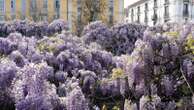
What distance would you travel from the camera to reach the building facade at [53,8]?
177ft

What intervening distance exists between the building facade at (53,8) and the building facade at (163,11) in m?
4.88

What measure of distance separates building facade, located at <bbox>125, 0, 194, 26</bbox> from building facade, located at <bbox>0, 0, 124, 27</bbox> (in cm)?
488

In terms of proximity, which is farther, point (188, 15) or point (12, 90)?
point (188, 15)

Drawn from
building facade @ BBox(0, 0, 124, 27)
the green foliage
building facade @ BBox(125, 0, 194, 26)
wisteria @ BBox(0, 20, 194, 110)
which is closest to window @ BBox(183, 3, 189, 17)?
building facade @ BBox(125, 0, 194, 26)

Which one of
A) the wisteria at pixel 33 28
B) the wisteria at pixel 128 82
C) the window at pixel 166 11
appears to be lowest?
the wisteria at pixel 128 82

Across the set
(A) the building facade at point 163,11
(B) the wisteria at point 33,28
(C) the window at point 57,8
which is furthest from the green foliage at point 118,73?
(C) the window at point 57,8

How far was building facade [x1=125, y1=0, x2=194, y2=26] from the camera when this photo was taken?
2420 inches

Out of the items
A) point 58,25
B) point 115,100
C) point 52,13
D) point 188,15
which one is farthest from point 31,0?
point 115,100

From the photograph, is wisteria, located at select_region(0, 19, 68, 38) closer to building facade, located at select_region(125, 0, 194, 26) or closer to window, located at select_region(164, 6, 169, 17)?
building facade, located at select_region(125, 0, 194, 26)

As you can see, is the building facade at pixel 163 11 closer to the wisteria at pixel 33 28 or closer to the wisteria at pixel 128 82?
the wisteria at pixel 33 28

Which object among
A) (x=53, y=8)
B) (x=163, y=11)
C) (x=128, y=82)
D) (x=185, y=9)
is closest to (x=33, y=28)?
(x=128, y=82)

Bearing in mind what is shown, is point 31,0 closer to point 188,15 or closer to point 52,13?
point 52,13

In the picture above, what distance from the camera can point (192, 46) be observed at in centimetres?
595

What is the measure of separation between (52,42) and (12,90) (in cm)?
554
